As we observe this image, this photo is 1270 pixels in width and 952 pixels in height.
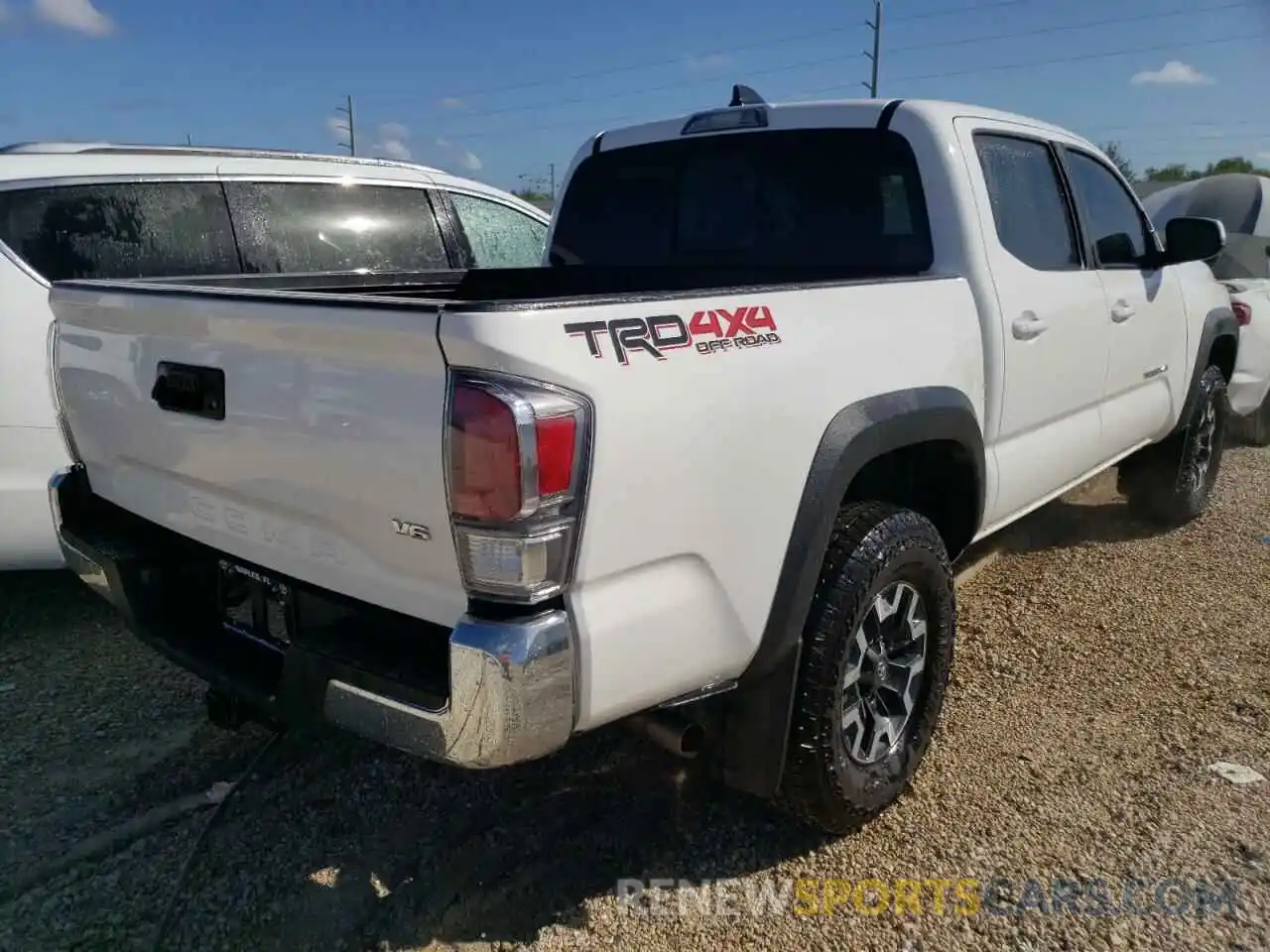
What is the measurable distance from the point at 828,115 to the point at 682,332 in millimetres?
1781

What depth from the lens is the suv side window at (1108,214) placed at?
4.14m

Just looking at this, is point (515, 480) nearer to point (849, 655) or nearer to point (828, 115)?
point (849, 655)

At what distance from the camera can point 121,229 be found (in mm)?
4199

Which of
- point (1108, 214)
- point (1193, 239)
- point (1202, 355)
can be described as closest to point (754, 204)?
point (1108, 214)

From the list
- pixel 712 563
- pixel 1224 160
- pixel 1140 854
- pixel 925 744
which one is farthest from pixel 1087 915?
pixel 1224 160

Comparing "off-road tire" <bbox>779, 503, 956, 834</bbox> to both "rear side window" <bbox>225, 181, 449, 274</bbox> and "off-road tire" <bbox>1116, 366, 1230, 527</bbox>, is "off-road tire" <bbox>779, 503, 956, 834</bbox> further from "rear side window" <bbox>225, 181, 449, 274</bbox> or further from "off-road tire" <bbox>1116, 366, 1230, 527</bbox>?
"off-road tire" <bbox>1116, 366, 1230, 527</bbox>

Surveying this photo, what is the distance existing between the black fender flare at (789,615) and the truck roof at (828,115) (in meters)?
1.28

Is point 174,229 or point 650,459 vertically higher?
point 174,229

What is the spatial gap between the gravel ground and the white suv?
0.87m

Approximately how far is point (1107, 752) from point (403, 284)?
9.34ft

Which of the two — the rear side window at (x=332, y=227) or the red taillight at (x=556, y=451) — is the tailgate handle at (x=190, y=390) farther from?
the rear side window at (x=332, y=227)

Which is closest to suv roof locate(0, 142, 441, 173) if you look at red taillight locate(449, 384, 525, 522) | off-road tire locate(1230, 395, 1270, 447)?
red taillight locate(449, 384, 525, 522)

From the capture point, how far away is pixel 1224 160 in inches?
1719

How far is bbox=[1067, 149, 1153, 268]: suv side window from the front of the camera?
4.14 meters
